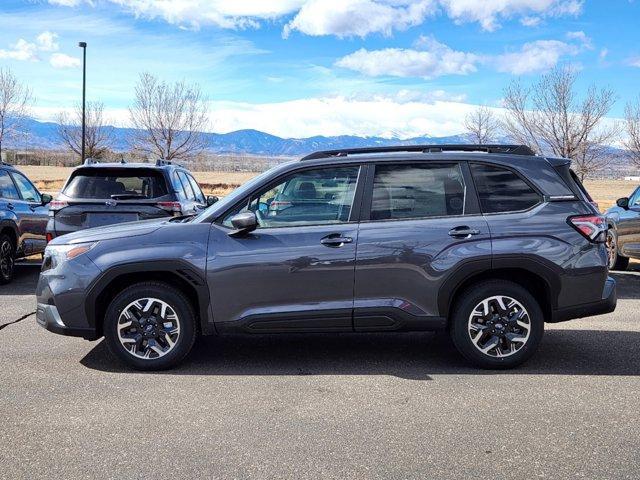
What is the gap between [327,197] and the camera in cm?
569

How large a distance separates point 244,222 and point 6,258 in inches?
250

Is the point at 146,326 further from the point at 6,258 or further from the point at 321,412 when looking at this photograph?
the point at 6,258

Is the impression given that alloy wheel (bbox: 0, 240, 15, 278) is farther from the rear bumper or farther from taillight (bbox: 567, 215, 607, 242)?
taillight (bbox: 567, 215, 607, 242)

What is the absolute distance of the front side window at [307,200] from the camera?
560 centimetres

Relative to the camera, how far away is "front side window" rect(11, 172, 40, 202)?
11.1 metres

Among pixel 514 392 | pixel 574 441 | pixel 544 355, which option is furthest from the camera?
pixel 544 355

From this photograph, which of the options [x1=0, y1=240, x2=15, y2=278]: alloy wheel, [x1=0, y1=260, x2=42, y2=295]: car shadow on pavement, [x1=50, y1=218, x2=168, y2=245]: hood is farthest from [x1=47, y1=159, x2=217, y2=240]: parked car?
[x1=50, y1=218, x2=168, y2=245]: hood

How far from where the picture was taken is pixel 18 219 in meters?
10.5

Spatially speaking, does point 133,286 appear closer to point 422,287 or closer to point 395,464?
point 422,287

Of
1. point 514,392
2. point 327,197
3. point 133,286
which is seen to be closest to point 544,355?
point 514,392

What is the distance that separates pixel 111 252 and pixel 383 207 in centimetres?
218

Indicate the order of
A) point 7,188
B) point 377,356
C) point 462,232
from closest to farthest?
1. point 462,232
2. point 377,356
3. point 7,188

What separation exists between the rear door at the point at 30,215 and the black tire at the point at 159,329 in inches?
231

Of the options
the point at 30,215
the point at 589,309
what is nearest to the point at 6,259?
the point at 30,215
